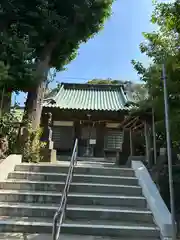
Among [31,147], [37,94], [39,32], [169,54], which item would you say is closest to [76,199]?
[31,147]

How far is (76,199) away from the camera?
5.20 m

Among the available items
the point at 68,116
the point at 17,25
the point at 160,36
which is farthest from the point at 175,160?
the point at 68,116

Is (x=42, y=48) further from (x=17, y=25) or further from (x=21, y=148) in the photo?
(x=21, y=148)

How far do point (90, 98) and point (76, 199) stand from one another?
10709mm

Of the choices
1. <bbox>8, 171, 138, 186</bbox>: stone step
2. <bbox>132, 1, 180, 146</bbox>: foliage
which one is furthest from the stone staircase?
<bbox>132, 1, 180, 146</bbox>: foliage

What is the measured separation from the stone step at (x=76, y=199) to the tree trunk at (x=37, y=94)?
3094mm

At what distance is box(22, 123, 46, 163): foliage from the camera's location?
24.1 feet

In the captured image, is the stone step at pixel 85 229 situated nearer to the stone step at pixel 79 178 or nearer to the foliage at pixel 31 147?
the stone step at pixel 79 178

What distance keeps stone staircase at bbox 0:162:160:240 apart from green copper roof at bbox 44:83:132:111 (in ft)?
23.8

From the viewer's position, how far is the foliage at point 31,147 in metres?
7.36

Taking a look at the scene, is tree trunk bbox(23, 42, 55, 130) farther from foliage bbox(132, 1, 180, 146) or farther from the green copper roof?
the green copper roof

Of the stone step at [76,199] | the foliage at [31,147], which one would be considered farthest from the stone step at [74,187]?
the foliage at [31,147]

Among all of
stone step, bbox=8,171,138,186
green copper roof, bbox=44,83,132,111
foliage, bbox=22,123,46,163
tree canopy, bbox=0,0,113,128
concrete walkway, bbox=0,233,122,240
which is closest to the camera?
concrete walkway, bbox=0,233,122,240

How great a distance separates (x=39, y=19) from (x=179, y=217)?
6.92 metres
